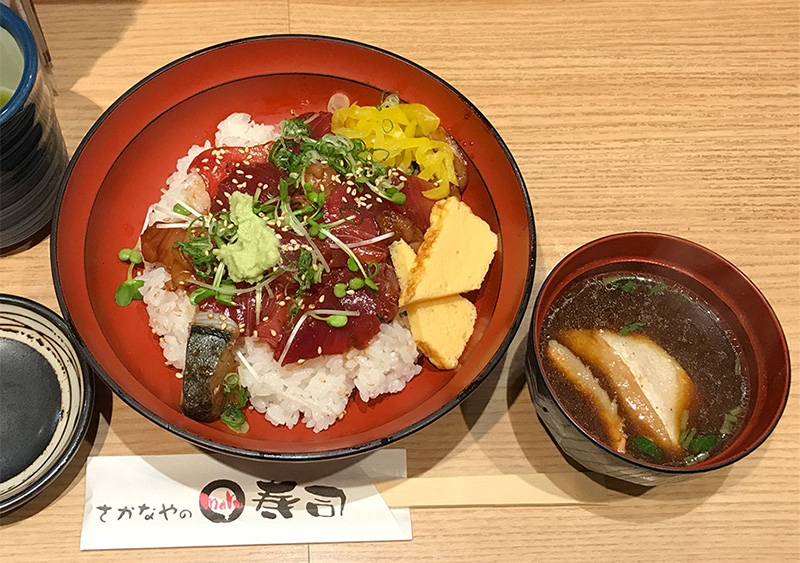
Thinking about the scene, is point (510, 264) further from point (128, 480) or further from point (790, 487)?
point (128, 480)

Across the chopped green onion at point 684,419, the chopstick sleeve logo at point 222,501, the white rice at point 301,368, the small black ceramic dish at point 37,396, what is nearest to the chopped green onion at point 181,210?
the white rice at point 301,368

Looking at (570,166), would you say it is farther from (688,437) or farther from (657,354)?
(688,437)

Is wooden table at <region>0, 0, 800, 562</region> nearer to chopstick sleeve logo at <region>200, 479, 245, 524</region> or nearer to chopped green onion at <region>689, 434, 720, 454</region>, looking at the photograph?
chopstick sleeve logo at <region>200, 479, 245, 524</region>

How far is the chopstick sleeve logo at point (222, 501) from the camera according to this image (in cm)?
212

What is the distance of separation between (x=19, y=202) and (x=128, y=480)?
3.45ft

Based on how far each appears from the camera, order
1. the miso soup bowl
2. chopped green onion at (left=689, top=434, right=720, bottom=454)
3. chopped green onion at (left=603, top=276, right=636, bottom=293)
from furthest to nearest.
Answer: chopped green onion at (left=603, top=276, right=636, bottom=293) → chopped green onion at (left=689, top=434, right=720, bottom=454) → the miso soup bowl

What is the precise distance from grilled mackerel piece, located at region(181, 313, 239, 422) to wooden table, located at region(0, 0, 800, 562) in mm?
321

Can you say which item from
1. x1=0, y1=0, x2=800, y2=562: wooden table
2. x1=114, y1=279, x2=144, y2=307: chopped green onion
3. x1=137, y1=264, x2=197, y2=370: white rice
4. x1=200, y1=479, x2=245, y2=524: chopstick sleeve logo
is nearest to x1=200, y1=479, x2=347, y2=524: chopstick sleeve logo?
x1=200, y1=479, x2=245, y2=524: chopstick sleeve logo

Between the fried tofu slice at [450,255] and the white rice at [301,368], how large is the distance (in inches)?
7.8

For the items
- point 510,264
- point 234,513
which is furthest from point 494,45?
point 234,513

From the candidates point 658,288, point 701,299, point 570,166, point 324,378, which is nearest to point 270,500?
point 324,378

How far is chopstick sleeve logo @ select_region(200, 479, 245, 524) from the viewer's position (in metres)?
2.12

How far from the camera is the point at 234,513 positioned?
6.98 ft

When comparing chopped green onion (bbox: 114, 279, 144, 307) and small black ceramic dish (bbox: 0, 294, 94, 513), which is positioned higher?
chopped green onion (bbox: 114, 279, 144, 307)
